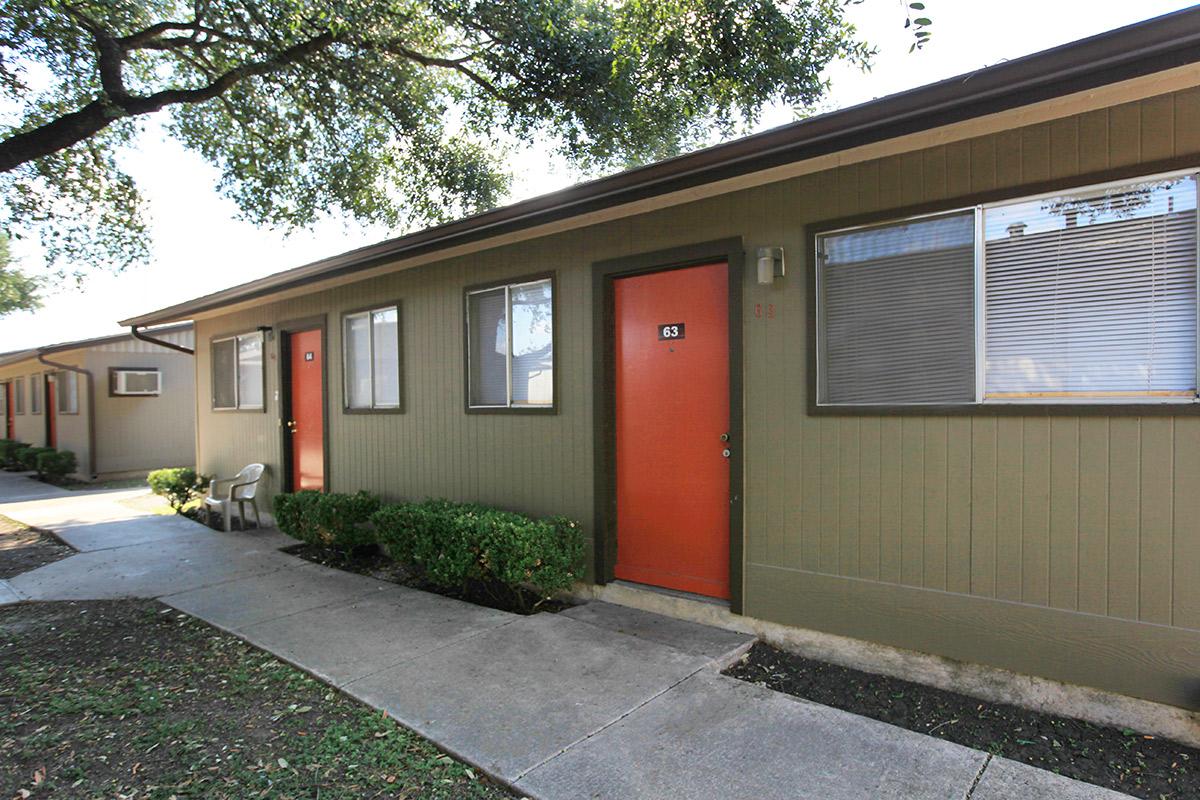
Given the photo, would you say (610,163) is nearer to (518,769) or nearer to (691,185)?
(691,185)

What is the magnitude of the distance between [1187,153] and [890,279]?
1189 millimetres

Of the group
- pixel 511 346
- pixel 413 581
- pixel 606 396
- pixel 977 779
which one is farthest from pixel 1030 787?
pixel 413 581

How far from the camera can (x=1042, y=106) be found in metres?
2.65

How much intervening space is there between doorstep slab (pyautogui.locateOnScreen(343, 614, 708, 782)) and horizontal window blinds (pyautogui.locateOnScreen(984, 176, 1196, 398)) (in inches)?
87.3

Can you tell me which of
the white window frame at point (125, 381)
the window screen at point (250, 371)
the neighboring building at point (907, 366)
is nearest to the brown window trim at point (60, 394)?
the white window frame at point (125, 381)

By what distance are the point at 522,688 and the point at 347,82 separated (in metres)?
7.61

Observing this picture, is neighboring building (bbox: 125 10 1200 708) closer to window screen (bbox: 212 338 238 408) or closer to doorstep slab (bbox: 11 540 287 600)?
doorstep slab (bbox: 11 540 287 600)

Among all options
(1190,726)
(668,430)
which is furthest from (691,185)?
(1190,726)

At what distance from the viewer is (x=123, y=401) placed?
1313cm

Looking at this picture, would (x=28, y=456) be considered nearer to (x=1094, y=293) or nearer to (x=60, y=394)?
(x=60, y=394)

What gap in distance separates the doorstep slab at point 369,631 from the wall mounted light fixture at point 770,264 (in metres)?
2.73

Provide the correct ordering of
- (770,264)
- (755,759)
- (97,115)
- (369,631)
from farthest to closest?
(97,115), (369,631), (770,264), (755,759)

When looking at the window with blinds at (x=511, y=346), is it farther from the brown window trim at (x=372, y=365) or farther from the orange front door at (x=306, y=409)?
the orange front door at (x=306, y=409)

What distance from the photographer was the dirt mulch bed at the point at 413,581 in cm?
462
